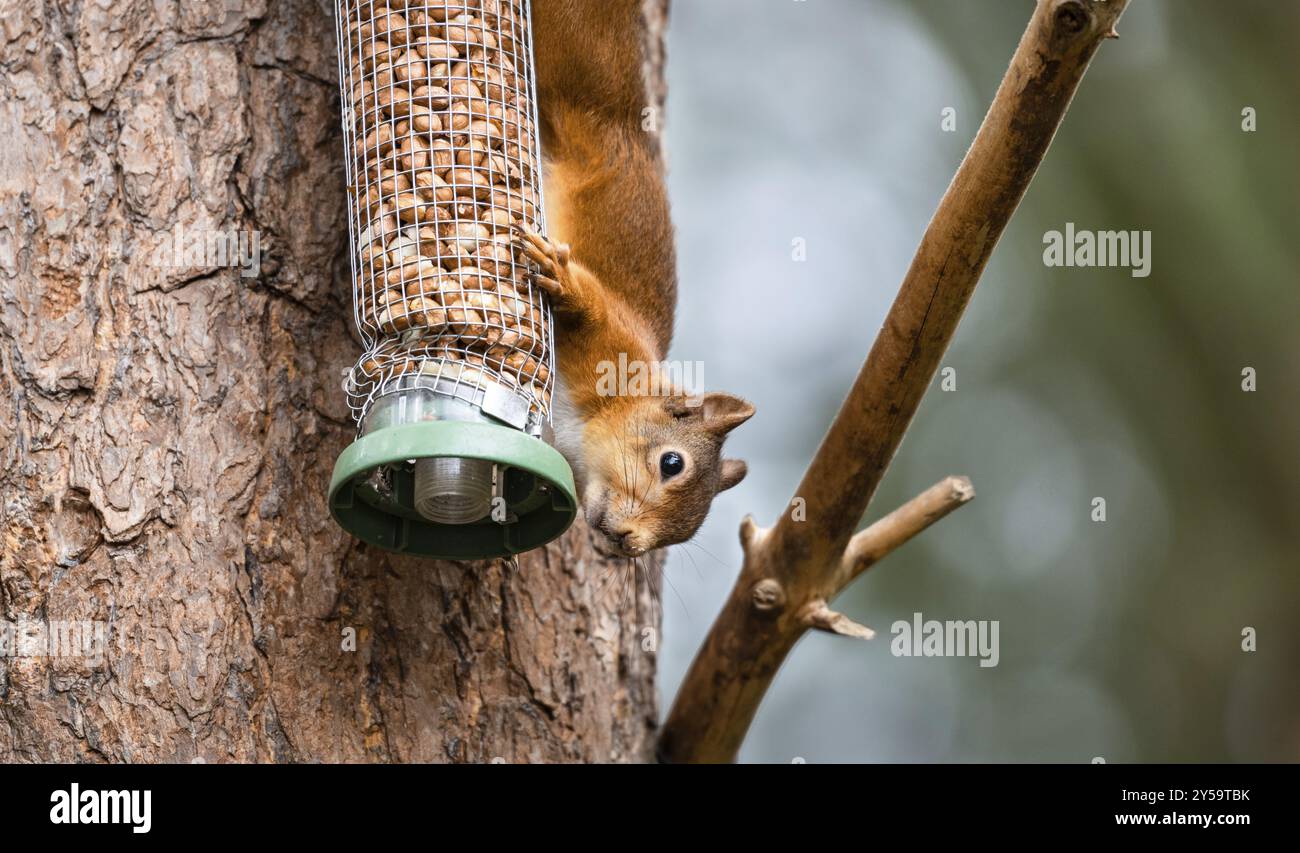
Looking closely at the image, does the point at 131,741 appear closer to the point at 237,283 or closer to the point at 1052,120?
the point at 237,283

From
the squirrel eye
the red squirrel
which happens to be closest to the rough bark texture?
the red squirrel

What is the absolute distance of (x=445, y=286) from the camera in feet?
6.91

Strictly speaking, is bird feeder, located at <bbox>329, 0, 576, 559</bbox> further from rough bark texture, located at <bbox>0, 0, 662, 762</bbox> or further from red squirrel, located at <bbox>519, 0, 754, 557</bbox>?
red squirrel, located at <bbox>519, 0, 754, 557</bbox>

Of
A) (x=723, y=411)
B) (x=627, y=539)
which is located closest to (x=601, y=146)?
(x=723, y=411)

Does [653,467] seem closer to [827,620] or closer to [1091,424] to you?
[827,620]

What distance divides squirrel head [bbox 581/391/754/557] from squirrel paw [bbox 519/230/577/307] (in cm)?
53

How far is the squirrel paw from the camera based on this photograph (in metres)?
2.27

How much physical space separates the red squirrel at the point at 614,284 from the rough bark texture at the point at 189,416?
50cm

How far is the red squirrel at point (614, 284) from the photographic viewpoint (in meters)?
2.83

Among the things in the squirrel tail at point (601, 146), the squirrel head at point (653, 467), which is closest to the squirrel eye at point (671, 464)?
the squirrel head at point (653, 467)

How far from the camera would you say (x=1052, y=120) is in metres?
2.08

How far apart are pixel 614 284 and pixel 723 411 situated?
390 mm

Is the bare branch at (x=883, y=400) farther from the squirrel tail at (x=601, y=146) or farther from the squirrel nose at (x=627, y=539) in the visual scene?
the squirrel tail at (x=601, y=146)

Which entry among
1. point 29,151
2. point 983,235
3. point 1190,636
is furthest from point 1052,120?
point 1190,636
